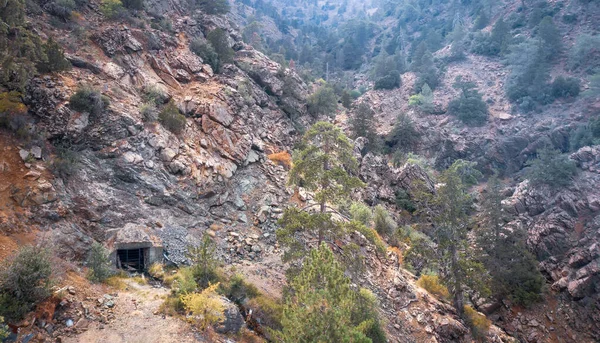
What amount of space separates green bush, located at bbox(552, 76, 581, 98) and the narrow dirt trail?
151 feet

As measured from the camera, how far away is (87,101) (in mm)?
15688

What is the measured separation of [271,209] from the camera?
18.2m

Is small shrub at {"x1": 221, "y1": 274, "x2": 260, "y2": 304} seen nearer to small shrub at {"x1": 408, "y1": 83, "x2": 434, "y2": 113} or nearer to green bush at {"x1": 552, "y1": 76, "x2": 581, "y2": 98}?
small shrub at {"x1": 408, "y1": 83, "x2": 434, "y2": 113}

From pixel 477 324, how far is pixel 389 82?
1494 inches

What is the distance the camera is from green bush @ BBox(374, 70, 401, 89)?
48.2 m

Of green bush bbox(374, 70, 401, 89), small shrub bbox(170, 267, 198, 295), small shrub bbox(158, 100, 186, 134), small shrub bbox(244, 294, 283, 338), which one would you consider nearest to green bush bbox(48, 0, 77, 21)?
small shrub bbox(158, 100, 186, 134)

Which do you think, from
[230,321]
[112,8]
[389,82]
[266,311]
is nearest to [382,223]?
[266,311]

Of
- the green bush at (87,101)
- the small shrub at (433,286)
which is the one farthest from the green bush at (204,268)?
the small shrub at (433,286)

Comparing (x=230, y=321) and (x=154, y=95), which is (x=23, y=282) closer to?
(x=230, y=321)

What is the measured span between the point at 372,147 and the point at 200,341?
85.6 feet

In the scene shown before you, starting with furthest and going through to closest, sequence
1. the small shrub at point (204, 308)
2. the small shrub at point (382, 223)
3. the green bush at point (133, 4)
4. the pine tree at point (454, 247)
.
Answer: the green bush at point (133, 4), the small shrub at point (382, 223), the pine tree at point (454, 247), the small shrub at point (204, 308)

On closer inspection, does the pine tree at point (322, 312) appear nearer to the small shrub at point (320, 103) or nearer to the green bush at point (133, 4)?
the green bush at point (133, 4)

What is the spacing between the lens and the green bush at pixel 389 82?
158 ft

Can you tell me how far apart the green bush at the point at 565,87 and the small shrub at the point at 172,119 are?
42.2 meters
